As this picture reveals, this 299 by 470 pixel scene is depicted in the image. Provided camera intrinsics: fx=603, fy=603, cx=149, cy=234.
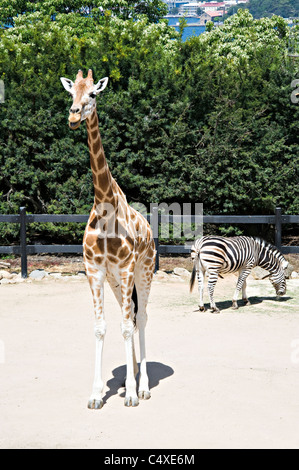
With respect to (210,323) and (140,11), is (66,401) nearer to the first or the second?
(210,323)

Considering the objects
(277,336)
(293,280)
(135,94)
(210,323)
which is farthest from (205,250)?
(135,94)

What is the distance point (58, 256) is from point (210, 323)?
5.77m

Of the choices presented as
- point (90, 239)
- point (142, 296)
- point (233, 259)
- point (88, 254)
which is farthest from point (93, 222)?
point (233, 259)

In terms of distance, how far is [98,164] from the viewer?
558 cm

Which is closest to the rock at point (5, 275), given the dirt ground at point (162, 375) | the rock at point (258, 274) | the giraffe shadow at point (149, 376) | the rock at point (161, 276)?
the dirt ground at point (162, 375)

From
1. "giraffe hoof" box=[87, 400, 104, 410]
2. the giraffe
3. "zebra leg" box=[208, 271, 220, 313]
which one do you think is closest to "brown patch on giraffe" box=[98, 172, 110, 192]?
the giraffe

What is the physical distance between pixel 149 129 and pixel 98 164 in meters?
7.49

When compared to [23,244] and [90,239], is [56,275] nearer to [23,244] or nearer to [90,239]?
A: [23,244]

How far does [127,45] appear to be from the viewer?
13320mm

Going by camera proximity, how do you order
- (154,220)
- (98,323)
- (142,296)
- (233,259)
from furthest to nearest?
(154,220) → (233,259) → (142,296) → (98,323)

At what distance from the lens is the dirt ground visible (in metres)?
4.95

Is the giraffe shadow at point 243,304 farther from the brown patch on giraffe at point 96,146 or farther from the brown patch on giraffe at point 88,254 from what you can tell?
the brown patch on giraffe at point 96,146

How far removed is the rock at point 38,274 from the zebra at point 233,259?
329 centimetres

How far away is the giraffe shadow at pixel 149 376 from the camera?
606 cm
